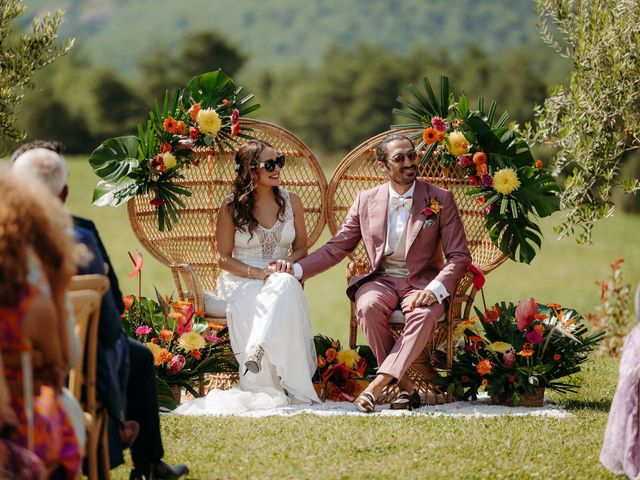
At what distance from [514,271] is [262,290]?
23675mm

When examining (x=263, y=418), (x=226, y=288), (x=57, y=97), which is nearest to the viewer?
(x=263, y=418)

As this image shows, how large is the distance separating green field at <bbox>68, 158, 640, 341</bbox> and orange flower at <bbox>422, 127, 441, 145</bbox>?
11417 millimetres

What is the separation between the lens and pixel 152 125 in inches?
269

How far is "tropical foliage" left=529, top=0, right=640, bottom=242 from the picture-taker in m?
7.20

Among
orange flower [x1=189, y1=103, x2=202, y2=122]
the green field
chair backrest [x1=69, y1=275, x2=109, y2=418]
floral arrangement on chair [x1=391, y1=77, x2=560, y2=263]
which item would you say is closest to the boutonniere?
floral arrangement on chair [x1=391, y1=77, x2=560, y2=263]

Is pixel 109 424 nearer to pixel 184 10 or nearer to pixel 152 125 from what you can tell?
pixel 152 125

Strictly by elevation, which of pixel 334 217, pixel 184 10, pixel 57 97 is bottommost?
pixel 334 217

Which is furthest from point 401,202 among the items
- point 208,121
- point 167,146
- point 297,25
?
point 297,25

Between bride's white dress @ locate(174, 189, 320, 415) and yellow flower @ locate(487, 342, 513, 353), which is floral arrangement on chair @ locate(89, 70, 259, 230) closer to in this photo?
bride's white dress @ locate(174, 189, 320, 415)

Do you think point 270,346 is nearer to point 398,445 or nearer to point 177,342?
point 177,342

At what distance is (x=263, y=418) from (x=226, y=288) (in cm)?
A: 120

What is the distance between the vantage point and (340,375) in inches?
264

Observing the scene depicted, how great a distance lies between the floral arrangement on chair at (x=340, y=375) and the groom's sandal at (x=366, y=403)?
1.29ft

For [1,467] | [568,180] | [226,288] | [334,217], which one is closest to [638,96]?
[568,180]
